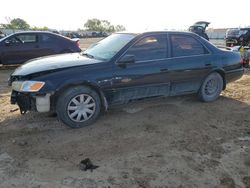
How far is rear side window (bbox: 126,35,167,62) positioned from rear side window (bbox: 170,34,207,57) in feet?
0.79

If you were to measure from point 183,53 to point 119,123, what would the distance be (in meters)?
2.02

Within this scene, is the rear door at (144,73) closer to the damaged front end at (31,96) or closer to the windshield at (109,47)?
the windshield at (109,47)

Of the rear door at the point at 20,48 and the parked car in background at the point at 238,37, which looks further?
the parked car in background at the point at 238,37

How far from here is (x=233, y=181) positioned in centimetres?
347

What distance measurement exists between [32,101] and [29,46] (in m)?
6.84

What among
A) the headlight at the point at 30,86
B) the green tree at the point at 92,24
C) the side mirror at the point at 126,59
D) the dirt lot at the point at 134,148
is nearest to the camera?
the dirt lot at the point at 134,148

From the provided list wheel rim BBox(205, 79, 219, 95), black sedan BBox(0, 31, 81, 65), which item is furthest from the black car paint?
black sedan BBox(0, 31, 81, 65)

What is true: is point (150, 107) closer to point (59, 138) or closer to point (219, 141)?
point (219, 141)

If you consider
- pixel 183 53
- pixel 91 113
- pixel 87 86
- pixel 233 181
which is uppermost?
pixel 183 53

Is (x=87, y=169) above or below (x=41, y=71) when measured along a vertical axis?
below

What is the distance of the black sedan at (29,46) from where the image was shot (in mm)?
10617

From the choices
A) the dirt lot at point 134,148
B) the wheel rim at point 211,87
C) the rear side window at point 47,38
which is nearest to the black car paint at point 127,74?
the wheel rim at point 211,87

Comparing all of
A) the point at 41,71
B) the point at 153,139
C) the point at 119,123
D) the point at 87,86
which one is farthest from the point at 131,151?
the point at 41,71

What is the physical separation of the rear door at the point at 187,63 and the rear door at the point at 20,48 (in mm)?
6692
